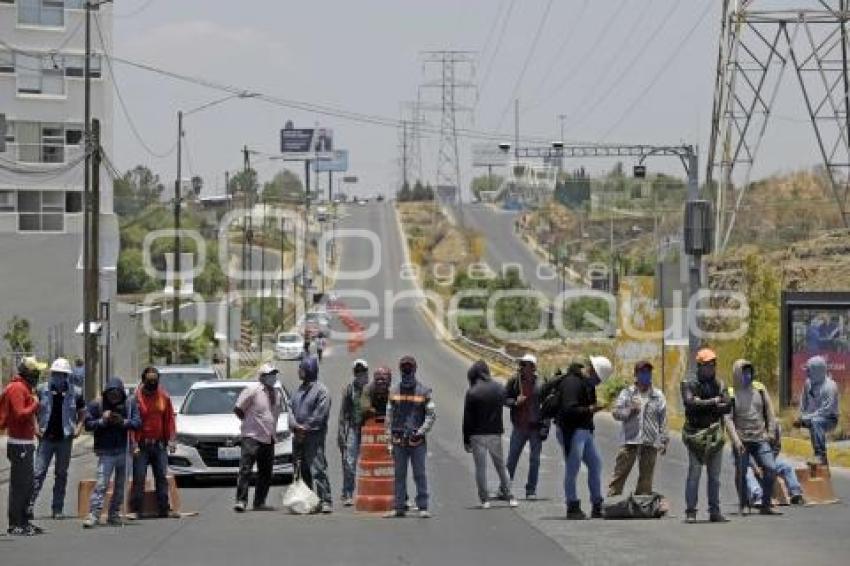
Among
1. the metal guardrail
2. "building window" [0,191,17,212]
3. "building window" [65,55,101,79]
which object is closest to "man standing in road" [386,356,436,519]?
the metal guardrail

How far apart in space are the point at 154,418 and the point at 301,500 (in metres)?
1.92

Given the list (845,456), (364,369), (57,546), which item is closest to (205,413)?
(364,369)

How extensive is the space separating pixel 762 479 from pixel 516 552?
443cm

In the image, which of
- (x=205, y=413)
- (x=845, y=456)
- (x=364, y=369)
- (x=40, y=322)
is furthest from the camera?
(x=40, y=322)

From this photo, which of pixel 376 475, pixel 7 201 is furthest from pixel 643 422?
pixel 7 201

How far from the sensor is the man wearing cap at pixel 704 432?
696 inches

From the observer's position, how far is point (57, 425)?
1903cm

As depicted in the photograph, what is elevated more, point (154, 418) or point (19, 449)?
point (154, 418)

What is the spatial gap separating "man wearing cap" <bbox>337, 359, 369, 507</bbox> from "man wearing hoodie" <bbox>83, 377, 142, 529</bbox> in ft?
9.72

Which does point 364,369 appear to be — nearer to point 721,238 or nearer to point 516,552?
point 516,552

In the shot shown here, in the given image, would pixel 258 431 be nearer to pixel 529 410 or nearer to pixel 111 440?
pixel 111 440

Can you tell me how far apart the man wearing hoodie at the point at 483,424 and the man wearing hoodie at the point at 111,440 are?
3.86 metres

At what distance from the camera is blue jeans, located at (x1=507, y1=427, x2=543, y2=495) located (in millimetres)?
20672

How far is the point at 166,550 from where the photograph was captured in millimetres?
15797
